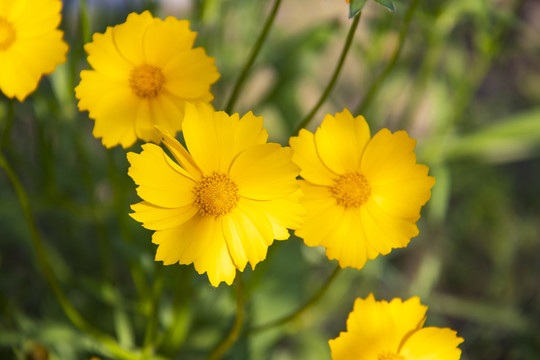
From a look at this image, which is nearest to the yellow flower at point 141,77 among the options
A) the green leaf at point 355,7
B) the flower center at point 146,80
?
the flower center at point 146,80

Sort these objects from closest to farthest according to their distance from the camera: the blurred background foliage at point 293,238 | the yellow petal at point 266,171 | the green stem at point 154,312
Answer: the yellow petal at point 266,171 < the green stem at point 154,312 < the blurred background foliage at point 293,238

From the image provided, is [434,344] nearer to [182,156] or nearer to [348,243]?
[348,243]

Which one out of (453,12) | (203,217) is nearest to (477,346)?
(453,12)

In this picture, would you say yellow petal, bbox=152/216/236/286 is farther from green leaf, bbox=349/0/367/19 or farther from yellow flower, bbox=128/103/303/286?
green leaf, bbox=349/0/367/19

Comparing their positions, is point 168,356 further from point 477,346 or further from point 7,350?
point 477,346

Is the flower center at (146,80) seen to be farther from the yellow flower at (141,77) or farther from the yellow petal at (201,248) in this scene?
the yellow petal at (201,248)
